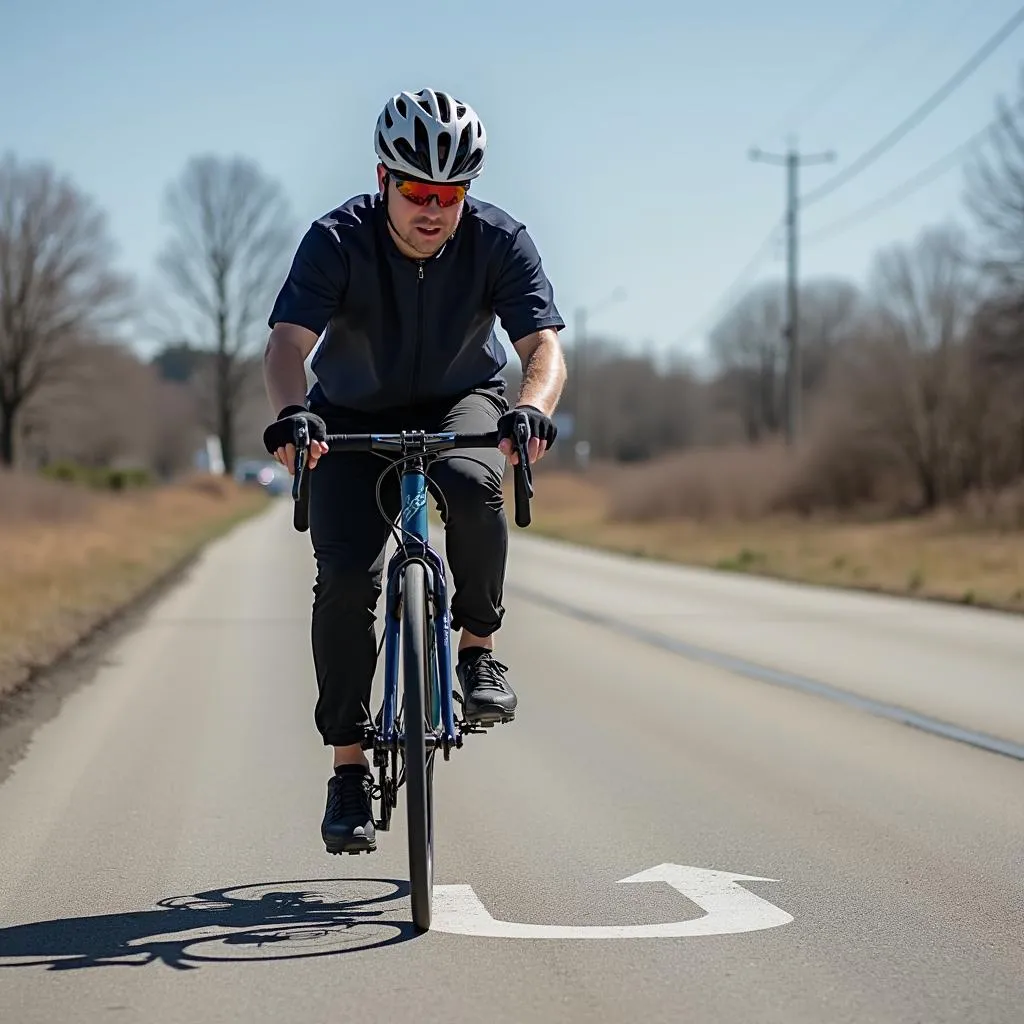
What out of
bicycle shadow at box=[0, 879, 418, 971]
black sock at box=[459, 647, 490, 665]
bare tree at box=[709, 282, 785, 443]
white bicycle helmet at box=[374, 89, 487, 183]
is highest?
bare tree at box=[709, 282, 785, 443]

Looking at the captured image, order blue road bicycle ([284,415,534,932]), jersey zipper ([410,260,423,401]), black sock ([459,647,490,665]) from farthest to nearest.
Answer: black sock ([459,647,490,665])
jersey zipper ([410,260,423,401])
blue road bicycle ([284,415,534,932])

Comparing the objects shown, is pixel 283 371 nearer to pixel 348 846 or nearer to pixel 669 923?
pixel 348 846

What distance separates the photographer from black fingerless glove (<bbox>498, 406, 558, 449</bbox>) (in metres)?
4.62

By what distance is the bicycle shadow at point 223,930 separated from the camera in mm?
4371

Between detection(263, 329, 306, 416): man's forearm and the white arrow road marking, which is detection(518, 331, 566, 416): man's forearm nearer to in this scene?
detection(263, 329, 306, 416): man's forearm

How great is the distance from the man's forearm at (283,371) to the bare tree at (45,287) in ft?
178

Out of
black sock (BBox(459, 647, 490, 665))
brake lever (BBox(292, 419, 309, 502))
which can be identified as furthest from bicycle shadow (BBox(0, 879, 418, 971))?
brake lever (BBox(292, 419, 309, 502))

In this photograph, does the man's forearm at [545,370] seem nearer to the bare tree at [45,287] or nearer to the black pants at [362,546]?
the black pants at [362,546]

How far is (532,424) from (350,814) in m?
1.19

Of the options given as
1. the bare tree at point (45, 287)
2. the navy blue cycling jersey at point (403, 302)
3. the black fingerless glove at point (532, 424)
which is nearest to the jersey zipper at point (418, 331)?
the navy blue cycling jersey at point (403, 302)

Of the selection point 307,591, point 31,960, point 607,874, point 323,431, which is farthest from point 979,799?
point 307,591

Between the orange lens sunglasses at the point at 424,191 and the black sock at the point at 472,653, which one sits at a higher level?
the orange lens sunglasses at the point at 424,191

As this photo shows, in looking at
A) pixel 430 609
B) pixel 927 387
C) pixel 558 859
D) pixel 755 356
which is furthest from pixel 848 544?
pixel 755 356

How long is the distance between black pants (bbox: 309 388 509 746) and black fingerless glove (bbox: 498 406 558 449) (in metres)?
0.29
